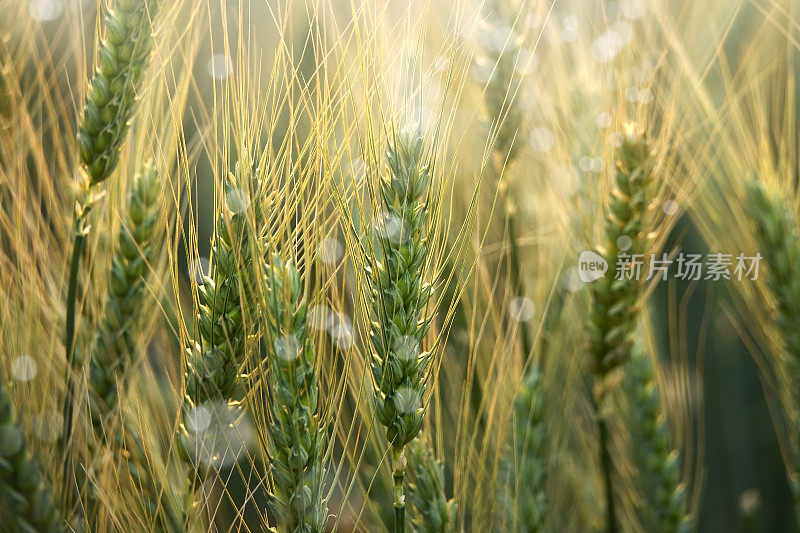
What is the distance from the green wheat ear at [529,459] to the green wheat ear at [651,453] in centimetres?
15

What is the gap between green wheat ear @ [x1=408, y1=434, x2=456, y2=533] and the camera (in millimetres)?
569

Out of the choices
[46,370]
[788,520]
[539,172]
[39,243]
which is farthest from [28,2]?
[788,520]

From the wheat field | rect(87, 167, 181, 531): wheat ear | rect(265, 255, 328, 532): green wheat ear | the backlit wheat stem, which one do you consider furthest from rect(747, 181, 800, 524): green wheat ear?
rect(87, 167, 181, 531): wheat ear

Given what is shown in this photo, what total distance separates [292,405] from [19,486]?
0.69ft

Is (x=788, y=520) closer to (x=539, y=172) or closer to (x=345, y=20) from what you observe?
(x=539, y=172)

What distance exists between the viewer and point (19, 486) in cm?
46

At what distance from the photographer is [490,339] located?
0.83 meters

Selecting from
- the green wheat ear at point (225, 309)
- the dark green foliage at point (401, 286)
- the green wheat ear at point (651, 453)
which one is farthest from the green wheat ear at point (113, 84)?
the green wheat ear at point (651, 453)

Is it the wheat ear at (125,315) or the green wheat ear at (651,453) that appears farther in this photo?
the green wheat ear at (651,453)

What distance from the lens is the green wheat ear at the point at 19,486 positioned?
45 centimetres

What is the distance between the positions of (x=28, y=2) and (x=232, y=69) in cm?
38

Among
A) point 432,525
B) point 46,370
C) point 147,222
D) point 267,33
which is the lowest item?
point 432,525

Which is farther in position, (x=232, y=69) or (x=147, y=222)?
(x=147, y=222)

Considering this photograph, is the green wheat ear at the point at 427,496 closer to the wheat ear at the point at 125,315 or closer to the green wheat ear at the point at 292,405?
the green wheat ear at the point at 292,405
